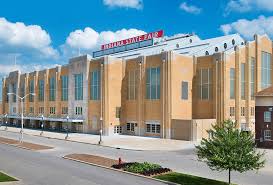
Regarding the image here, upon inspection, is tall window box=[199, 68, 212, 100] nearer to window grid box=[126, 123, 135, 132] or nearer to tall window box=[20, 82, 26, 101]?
window grid box=[126, 123, 135, 132]

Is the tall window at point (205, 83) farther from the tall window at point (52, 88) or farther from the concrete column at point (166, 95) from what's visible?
the tall window at point (52, 88)

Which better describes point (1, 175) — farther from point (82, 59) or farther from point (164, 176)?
point (82, 59)

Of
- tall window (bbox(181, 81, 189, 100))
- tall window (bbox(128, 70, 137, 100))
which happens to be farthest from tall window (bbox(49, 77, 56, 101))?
tall window (bbox(181, 81, 189, 100))

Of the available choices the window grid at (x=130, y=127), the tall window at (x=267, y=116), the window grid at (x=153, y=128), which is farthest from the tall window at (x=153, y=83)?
the tall window at (x=267, y=116)

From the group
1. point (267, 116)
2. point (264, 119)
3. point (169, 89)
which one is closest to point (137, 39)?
point (169, 89)

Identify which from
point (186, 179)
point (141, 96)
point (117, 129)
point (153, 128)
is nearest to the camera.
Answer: point (186, 179)

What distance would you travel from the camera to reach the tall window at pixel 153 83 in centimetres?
6669

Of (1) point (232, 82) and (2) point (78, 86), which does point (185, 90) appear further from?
(2) point (78, 86)

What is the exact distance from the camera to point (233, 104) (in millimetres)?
68562

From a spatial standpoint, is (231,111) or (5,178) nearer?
(5,178)

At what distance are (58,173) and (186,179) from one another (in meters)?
10.6

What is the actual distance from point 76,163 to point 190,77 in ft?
127

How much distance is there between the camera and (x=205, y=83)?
68.1 metres

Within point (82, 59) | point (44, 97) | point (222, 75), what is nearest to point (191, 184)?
point (222, 75)
